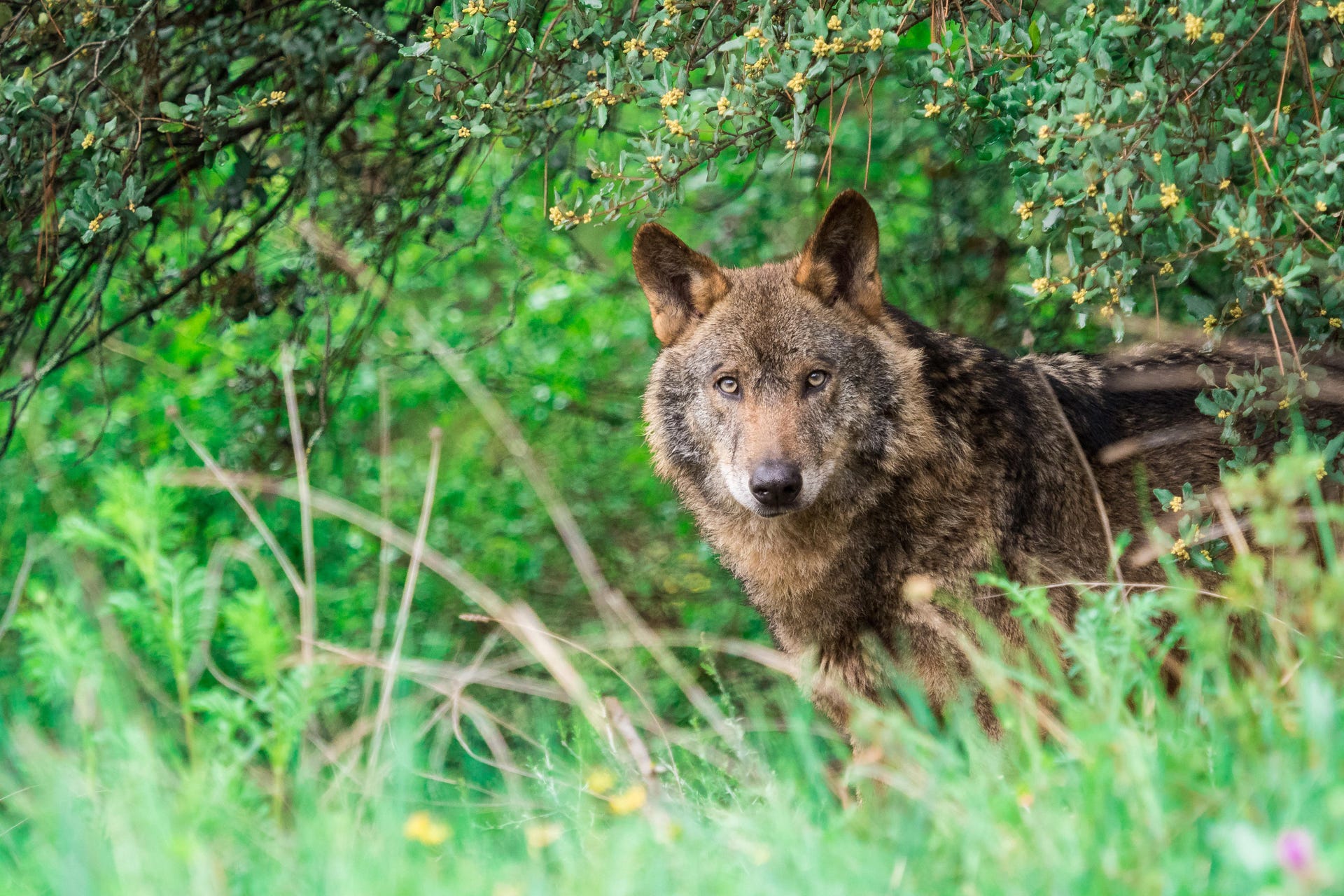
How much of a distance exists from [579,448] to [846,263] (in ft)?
13.6

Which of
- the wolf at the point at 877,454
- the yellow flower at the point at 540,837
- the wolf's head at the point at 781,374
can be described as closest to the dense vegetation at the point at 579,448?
Result: the yellow flower at the point at 540,837

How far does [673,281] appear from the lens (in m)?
4.58

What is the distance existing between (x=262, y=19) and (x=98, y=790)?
12.0 feet

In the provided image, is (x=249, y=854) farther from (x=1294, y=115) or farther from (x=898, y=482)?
(x=1294, y=115)

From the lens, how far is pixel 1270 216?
10.4ft

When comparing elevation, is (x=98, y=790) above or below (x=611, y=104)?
below

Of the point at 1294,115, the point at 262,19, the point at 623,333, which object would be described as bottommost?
the point at 623,333

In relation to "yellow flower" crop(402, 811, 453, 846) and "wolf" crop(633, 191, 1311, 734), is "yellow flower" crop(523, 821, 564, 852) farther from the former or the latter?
"wolf" crop(633, 191, 1311, 734)

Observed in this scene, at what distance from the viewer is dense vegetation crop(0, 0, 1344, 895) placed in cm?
200

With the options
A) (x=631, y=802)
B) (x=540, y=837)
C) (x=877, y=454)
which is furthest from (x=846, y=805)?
(x=877, y=454)

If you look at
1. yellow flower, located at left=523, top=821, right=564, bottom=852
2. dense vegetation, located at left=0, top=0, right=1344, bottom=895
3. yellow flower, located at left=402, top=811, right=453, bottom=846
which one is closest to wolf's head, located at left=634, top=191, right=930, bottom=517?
dense vegetation, located at left=0, top=0, right=1344, bottom=895

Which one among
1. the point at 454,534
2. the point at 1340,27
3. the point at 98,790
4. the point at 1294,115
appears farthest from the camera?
the point at 454,534

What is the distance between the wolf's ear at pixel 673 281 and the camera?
4.45 metres

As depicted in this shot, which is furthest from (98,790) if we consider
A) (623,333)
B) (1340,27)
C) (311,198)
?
(623,333)
